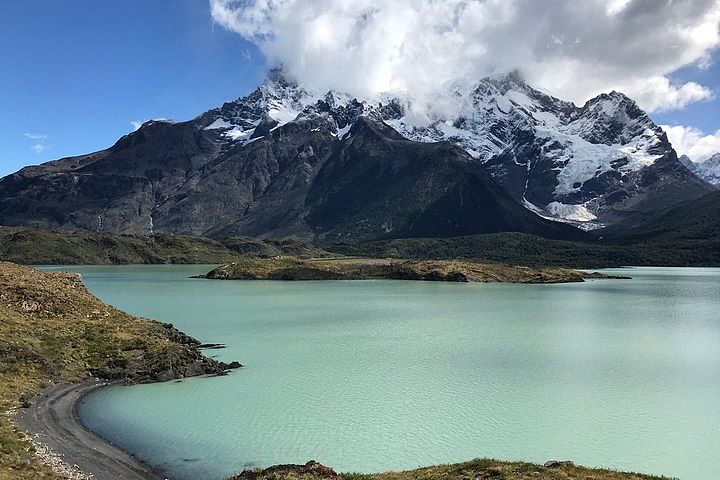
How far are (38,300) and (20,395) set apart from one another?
20.8m

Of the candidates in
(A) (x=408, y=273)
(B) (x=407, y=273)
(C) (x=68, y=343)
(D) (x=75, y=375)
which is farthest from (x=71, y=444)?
(B) (x=407, y=273)

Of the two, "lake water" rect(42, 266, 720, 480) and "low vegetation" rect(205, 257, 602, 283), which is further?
"low vegetation" rect(205, 257, 602, 283)

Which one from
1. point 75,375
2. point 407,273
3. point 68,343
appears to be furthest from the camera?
point 407,273

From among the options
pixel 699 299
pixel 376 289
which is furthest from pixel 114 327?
pixel 699 299

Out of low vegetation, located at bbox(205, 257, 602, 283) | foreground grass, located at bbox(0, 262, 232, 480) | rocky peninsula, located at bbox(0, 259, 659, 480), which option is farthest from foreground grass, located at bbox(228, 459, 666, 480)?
low vegetation, located at bbox(205, 257, 602, 283)

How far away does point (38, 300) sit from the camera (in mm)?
54406

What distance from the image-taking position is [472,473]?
79.2 ft

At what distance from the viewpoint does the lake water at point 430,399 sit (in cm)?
2983

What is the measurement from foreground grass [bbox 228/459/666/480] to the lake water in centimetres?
320

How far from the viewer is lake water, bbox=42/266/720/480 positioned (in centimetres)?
2983

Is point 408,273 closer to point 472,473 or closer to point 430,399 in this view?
point 430,399

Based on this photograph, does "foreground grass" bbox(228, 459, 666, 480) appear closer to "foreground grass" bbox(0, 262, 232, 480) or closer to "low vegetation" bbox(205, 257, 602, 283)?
"foreground grass" bbox(0, 262, 232, 480)

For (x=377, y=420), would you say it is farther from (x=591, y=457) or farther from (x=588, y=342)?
(x=588, y=342)

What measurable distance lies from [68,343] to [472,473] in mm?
37954
